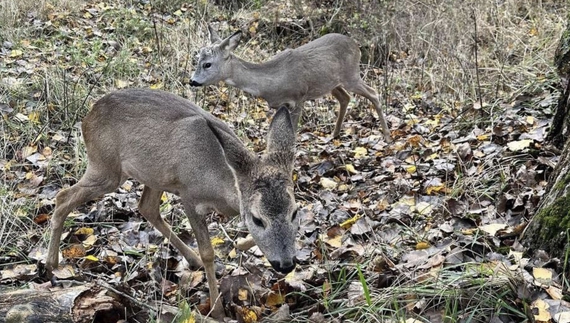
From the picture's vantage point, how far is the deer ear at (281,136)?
3465 mm

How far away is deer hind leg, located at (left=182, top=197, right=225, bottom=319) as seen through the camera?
3.66 metres

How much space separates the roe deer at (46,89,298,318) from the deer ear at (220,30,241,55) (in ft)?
13.3

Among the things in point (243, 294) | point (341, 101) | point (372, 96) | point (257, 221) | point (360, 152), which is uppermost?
point (257, 221)

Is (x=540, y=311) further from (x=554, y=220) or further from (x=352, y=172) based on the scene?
(x=352, y=172)

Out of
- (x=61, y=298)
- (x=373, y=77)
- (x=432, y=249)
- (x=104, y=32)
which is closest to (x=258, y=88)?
(x=373, y=77)

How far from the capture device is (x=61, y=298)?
317 cm

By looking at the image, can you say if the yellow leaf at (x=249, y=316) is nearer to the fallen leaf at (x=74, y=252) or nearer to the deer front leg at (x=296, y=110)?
the fallen leaf at (x=74, y=252)

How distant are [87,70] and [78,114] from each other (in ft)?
3.94

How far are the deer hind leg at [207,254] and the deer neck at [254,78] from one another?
4.26m

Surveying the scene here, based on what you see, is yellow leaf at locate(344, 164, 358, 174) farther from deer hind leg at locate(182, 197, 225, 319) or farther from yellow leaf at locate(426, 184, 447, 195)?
deer hind leg at locate(182, 197, 225, 319)

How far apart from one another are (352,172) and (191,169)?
2.05 meters

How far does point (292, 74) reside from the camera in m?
8.18

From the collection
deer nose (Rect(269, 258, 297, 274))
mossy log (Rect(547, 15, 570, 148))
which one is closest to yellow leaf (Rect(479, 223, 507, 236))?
mossy log (Rect(547, 15, 570, 148))

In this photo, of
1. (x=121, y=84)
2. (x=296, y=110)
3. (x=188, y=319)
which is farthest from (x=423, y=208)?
(x=121, y=84)
